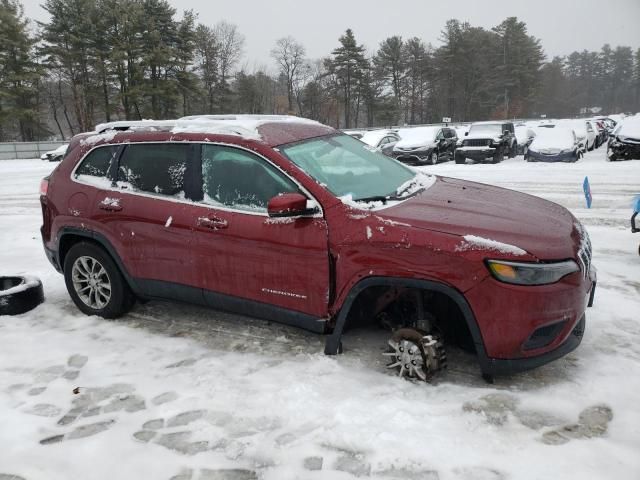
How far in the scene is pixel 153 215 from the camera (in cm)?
416

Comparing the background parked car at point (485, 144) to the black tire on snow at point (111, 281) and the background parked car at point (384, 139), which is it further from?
the black tire on snow at point (111, 281)

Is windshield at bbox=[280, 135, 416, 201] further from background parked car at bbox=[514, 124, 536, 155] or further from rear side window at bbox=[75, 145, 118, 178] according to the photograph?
background parked car at bbox=[514, 124, 536, 155]

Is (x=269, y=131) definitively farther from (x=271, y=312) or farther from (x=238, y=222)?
(x=271, y=312)

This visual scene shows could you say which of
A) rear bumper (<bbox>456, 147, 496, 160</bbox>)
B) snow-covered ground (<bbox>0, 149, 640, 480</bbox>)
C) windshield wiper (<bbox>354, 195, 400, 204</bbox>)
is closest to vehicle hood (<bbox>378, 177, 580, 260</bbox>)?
windshield wiper (<bbox>354, 195, 400, 204</bbox>)

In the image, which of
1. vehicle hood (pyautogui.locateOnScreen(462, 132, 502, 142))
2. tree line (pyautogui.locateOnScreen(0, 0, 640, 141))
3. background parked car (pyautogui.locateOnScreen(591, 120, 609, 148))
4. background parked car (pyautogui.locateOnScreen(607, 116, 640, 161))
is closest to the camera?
background parked car (pyautogui.locateOnScreen(607, 116, 640, 161))

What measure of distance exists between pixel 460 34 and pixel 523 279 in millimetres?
76327

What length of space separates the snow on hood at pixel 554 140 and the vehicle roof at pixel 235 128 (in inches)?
611

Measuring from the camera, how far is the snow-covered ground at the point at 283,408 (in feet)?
8.62

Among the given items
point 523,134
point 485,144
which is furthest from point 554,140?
point 523,134

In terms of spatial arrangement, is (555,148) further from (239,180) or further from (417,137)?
(239,180)

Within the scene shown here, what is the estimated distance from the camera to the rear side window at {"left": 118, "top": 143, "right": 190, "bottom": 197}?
4133mm

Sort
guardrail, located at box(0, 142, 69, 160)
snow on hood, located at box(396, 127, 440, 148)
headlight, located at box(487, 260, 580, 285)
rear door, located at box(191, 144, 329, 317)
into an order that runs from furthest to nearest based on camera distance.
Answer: guardrail, located at box(0, 142, 69, 160) → snow on hood, located at box(396, 127, 440, 148) → rear door, located at box(191, 144, 329, 317) → headlight, located at box(487, 260, 580, 285)

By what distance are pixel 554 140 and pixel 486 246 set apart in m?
17.3

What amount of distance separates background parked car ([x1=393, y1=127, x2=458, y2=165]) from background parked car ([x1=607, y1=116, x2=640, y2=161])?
6105mm
